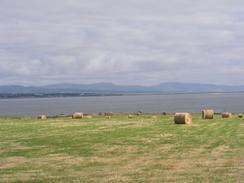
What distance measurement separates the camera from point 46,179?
15.6 metres

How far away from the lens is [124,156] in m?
20.3

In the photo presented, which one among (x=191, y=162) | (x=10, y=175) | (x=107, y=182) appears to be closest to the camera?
(x=107, y=182)

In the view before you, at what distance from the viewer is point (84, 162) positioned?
19.0m

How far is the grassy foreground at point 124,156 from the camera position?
1594 centimetres

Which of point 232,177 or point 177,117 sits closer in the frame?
point 232,177

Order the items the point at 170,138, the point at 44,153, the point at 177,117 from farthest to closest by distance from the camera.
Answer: the point at 177,117 < the point at 170,138 < the point at 44,153

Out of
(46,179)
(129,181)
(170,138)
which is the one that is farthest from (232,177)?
(170,138)

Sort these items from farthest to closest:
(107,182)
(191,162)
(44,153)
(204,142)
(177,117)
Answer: (177,117) → (204,142) → (44,153) → (191,162) → (107,182)

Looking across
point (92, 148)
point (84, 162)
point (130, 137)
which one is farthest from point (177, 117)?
point (84, 162)

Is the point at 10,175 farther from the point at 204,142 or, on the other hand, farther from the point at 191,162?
the point at 204,142

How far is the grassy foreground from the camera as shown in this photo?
52.3ft

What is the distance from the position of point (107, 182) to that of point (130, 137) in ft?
41.0

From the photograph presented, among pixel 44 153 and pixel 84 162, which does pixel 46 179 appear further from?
pixel 44 153

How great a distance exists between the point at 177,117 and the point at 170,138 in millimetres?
11702
